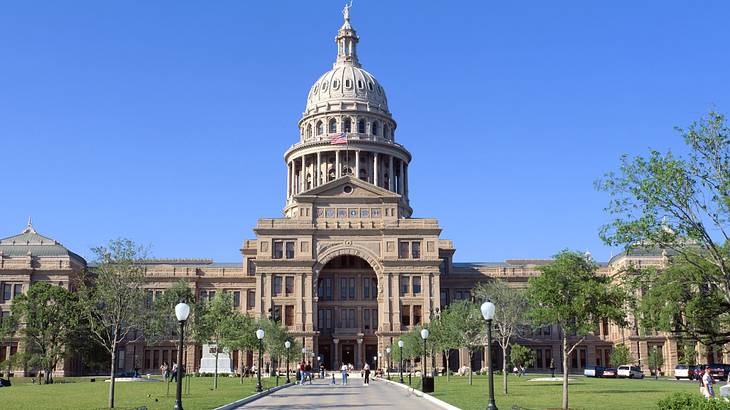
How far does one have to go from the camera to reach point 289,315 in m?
107

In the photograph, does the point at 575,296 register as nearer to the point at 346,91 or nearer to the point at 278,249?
the point at 278,249

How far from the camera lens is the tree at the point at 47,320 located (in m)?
83.8

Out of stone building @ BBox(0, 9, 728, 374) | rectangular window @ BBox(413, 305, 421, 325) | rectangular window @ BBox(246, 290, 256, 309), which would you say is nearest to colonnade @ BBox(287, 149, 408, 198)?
stone building @ BBox(0, 9, 728, 374)

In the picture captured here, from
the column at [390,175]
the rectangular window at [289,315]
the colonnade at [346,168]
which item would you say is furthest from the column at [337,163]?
the rectangular window at [289,315]

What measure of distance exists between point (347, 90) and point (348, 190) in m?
39.0

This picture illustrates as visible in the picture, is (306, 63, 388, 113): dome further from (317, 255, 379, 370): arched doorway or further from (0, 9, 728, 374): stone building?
(317, 255, 379, 370): arched doorway

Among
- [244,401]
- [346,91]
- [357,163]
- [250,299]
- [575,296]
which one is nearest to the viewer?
[575,296]

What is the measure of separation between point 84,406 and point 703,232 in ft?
91.7

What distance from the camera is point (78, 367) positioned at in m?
110

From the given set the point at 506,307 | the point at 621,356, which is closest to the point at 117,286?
the point at 506,307

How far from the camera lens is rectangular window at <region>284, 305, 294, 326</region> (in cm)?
10694

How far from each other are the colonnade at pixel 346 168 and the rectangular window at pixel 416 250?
2750cm

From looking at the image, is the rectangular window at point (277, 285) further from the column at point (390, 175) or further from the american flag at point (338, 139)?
the column at point (390, 175)

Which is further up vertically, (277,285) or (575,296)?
(277,285)
